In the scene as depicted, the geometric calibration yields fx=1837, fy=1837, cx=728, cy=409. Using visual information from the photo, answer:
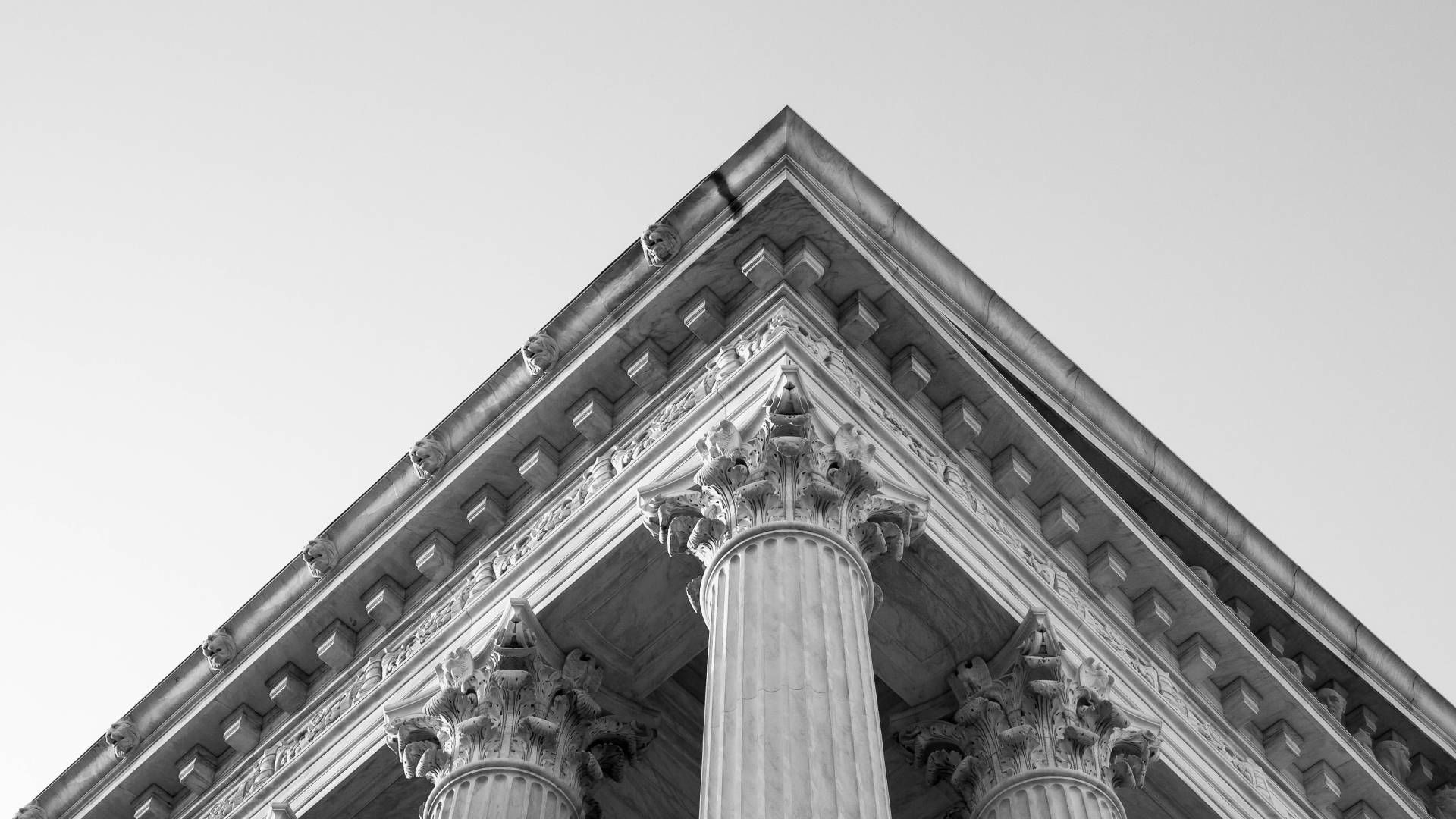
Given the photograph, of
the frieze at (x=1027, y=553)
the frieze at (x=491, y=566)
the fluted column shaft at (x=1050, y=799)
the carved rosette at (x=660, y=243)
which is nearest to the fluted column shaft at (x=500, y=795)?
the frieze at (x=491, y=566)

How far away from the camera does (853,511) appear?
21.5m

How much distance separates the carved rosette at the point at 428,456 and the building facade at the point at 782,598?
1.6 inches

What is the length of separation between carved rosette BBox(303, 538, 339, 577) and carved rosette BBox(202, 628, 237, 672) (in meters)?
2.07

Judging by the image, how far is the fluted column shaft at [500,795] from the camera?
2164cm

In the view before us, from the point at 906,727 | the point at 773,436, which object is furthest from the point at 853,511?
the point at 906,727

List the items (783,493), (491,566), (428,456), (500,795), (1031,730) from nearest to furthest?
(783,493) < (500,795) < (1031,730) < (491,566) < (428,456)

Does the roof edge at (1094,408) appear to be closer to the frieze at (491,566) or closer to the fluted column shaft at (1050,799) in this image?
the frieze at (491,566)

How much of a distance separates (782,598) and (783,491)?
178 centimetres

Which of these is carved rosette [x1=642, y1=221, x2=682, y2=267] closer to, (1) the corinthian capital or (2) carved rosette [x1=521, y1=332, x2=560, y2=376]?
(2) carved rosette [x1=521, y1=332, x2=560, y2=376]

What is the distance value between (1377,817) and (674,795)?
36.5 feet

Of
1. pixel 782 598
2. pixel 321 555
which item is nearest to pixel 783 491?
pixel 782 598

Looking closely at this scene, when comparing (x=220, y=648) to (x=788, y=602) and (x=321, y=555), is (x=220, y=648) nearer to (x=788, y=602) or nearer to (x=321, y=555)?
(x=321, y=555)

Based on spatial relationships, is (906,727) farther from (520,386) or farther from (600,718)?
(520,386)

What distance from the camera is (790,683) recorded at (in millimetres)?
18484
